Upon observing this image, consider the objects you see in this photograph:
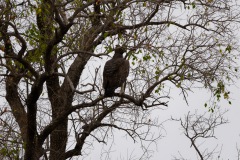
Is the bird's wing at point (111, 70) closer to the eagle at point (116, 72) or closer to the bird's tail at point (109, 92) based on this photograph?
the eagle at point (116, 72)

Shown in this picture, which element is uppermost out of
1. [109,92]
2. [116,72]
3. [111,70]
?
[111,70]

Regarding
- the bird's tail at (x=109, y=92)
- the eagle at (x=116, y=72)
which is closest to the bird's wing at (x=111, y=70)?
the eagle at (x=116, y=72)

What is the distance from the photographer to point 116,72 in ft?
38.6

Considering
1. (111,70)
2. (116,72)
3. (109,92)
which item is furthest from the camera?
(111,70)

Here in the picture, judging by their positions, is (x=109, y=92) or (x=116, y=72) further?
(x=116, y=72)

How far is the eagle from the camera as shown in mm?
11500

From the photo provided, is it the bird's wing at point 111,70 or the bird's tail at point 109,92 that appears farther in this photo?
the bird's wing at point 111,70

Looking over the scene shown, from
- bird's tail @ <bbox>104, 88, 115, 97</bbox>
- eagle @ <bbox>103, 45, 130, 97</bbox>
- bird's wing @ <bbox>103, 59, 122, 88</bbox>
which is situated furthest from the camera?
bird's wing @ <bbox>103, 59, 122, 88</bbox>

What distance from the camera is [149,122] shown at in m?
13.1

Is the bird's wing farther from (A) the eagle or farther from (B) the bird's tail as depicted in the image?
(B) the bird's tail

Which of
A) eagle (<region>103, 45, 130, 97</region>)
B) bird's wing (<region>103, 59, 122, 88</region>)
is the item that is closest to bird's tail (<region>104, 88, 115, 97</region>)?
eagle (<region>103, 45, 130, 97</region>)

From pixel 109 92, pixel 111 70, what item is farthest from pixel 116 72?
pixel 109 92

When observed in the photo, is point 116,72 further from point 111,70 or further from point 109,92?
point 109,92

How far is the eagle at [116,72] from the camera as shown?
37.7 feet
